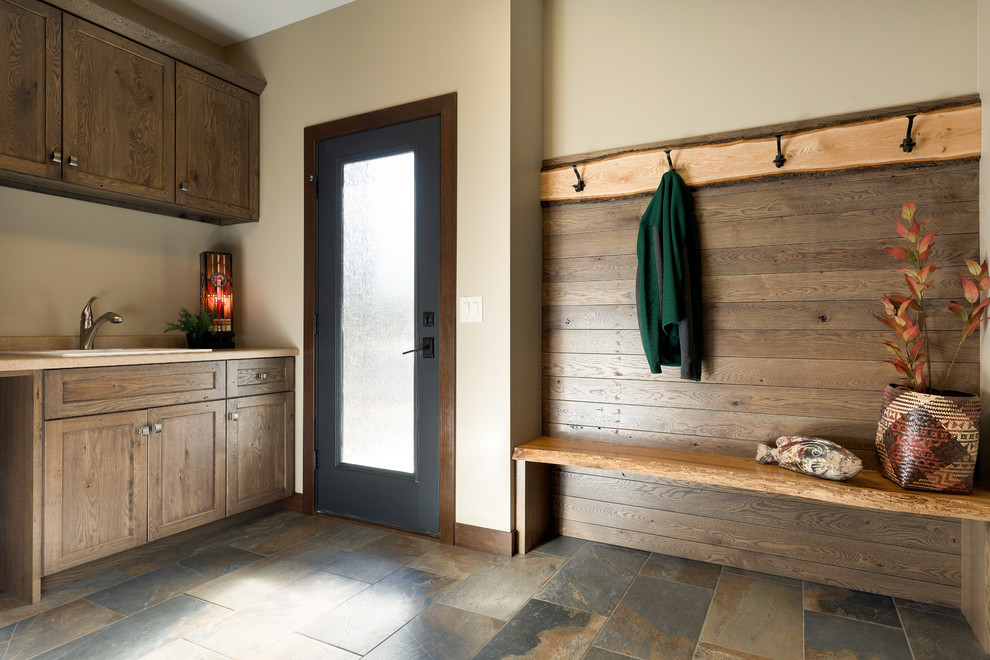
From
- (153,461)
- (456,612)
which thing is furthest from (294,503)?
(456,612)

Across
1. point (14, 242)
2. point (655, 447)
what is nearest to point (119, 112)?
point (14, 242)

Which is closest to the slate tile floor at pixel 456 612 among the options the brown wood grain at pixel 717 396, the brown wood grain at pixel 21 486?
the brown wood grain at pixel 21 486

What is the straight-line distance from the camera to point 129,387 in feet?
7.79

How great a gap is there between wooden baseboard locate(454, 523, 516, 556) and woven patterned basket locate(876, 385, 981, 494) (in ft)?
4.77

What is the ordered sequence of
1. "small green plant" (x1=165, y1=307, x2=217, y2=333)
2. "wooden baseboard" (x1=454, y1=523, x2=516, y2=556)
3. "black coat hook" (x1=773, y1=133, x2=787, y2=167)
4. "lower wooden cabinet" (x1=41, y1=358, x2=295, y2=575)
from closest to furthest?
1. "lower wooden cabinet" (x1=41, y1=358, x2=295, y2=575)
2. "black coat hook" (x1=773, y1=133, x2=787, y2=167)
3. "wooden baseboard" (x1=454, y1=523, x2=516, y2=556)
4. "small green plant" (x1=165, y1=307, x2=217, y2=333)

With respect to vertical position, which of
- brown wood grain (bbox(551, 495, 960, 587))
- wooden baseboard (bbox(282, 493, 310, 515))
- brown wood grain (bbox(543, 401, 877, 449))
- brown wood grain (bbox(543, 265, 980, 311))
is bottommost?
wooden baseboard (bbox(282, 493, 310, 515))

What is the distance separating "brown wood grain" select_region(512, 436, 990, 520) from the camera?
5.85 ft

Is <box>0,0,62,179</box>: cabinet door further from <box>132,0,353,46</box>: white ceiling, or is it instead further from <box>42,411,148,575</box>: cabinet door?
<box>42,411,148,575</box>: cabinet door

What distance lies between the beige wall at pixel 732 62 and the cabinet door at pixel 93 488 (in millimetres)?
2251

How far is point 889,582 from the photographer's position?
213 cm

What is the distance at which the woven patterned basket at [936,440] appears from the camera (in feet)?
5.86

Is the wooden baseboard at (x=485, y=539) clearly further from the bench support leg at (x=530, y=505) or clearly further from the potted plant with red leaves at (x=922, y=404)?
the potted plant with red leaves at (x=922, y=404)

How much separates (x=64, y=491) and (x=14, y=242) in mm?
1179

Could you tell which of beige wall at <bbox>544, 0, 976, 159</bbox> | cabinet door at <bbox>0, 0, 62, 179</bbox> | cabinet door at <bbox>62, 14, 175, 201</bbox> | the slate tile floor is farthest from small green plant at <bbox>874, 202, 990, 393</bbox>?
cabinet door at <bbox>0, 0, 62, 179</bbox>
